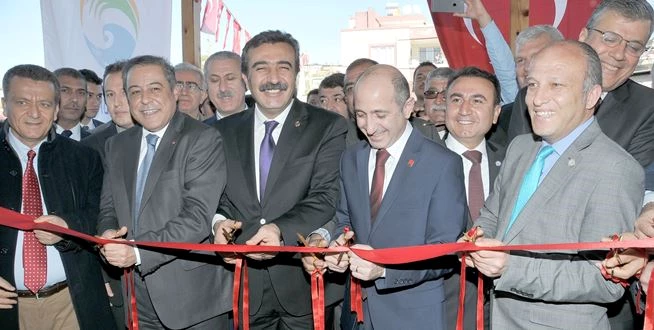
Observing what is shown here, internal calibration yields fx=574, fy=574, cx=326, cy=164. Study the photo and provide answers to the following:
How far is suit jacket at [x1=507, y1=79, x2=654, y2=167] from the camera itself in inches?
105

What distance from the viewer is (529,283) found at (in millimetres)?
2156

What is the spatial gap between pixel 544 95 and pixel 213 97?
3257 millimetres

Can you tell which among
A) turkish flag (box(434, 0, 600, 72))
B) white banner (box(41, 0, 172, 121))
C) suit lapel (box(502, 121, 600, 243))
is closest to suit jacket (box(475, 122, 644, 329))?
suit lapel (box(502, 121, 600, 243))

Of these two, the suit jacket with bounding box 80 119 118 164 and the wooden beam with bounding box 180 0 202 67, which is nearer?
the suit jacket with bounding box 80 119 118 164

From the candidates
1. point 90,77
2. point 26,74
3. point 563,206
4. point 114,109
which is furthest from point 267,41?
point 90,77

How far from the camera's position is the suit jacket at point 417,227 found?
2580 millimetres

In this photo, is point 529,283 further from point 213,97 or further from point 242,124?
point 213,97

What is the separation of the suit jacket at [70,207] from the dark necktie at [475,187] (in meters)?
2.07

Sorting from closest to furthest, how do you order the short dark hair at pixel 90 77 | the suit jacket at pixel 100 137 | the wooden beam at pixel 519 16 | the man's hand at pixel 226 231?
1. the man's hand at pixel 226 231
2. the suit jacket at pixel 100 137
3. the wooden beam at pixel 519 16
4. the short dark hair at pixel 90 77

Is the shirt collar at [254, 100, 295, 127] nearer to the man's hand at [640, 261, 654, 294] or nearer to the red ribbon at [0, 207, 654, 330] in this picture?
the red ribbon at [0, 207, 654, 330]

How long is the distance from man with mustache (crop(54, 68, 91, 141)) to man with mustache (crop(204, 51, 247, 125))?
114 cm

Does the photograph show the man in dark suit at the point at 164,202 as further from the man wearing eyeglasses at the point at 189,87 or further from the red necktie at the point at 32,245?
the man wearing eyeglasses at the point at 189,87

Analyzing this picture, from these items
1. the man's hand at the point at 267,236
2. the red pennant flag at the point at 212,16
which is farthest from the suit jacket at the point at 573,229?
the red pennant flag at the point at 212,16

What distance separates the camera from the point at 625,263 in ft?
6.76
